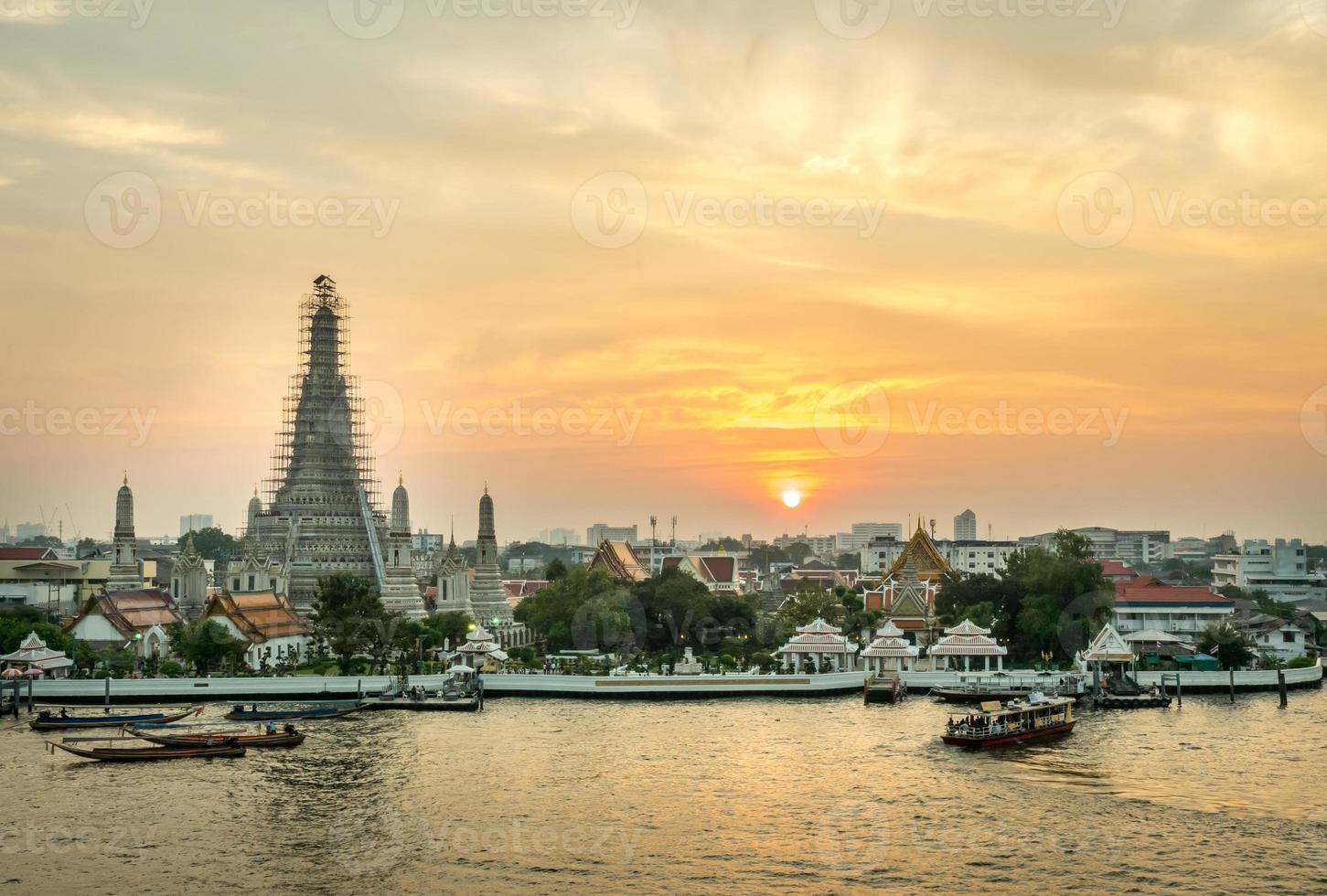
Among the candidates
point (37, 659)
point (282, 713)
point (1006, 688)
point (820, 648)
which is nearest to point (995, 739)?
point (1006, 688)

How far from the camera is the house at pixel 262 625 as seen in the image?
7762 centimetres

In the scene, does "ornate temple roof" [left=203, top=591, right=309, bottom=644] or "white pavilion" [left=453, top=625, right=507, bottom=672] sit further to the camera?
"ornate temple roof" [left=203, top=591, right=309, bottom=644]

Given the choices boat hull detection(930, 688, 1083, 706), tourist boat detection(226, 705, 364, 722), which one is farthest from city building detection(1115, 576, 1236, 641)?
tourist boat detection(226, 705, 364, 722)

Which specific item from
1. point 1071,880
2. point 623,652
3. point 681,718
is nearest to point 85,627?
point 623,652

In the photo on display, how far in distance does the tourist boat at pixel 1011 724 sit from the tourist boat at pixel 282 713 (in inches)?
1051

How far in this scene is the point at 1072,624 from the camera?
74.0 m

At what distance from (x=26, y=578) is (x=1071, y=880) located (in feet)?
287

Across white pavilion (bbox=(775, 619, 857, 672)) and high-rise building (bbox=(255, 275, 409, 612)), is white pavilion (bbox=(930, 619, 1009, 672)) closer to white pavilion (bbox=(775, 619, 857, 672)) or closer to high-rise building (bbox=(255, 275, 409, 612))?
white pavilion (bbox=(775, 619, 857, 672))

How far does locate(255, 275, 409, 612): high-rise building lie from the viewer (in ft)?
310

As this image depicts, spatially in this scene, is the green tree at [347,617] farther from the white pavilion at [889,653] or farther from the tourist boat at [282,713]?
the white pavilion at [889,653]

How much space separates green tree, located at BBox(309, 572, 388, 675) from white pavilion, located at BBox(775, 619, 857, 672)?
2244 cm

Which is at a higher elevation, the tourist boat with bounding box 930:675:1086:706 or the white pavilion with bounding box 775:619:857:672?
the white pavilion with bounding box 775:619:857:672

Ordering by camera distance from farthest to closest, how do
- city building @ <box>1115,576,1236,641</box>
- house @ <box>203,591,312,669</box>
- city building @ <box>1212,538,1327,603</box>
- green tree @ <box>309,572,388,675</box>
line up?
city building @ <box>1212,538,1327,603</box>, city building @ <box>1115,576,1236,641</box>, house @ <box>203,591,312,669</box>, green tree @ <box>309,572,388,675</box>

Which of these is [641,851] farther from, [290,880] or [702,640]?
[702,640]
